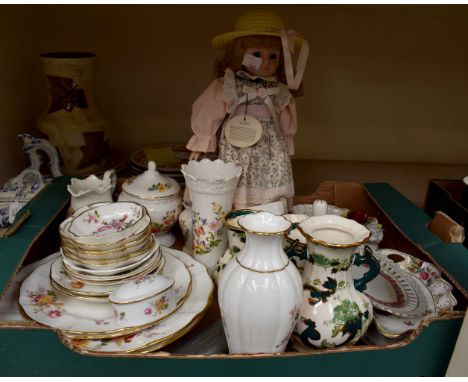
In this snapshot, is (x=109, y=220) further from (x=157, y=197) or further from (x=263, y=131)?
(x=263, y=131)

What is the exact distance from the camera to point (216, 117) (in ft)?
2.73

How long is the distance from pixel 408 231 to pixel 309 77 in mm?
493

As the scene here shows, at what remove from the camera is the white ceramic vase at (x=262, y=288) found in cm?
54

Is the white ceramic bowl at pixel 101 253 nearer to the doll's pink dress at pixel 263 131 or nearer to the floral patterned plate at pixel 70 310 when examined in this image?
the floral patterned plate at pixel 70 310

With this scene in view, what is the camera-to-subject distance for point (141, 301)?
0.60m

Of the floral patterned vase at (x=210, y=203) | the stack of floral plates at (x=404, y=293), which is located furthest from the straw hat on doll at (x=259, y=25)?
the stack of floral plates at (x=404, y=293)

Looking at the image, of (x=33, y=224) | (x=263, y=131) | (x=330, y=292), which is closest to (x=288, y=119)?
(x=263, y=131)

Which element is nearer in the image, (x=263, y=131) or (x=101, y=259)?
(x=101, y=259)

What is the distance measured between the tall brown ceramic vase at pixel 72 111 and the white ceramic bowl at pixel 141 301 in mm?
449

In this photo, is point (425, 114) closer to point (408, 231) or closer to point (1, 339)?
point (408, 231)

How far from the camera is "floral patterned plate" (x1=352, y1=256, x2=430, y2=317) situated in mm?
684

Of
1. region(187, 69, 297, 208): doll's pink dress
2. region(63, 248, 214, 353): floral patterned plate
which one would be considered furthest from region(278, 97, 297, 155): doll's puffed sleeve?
region(63, 248, 214, 353): floral patterned plate

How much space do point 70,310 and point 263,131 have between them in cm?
45

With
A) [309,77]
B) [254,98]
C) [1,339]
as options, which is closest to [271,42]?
[254,98]
